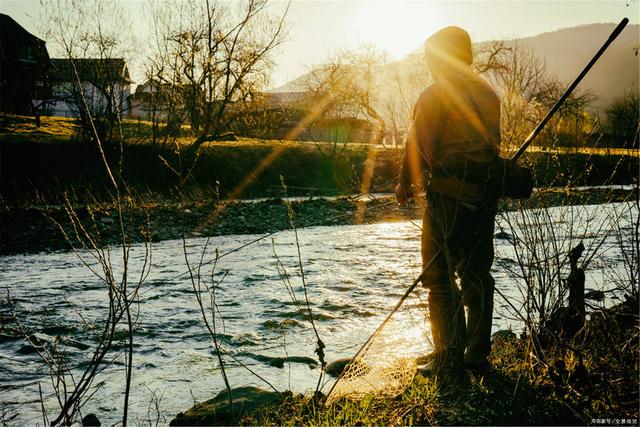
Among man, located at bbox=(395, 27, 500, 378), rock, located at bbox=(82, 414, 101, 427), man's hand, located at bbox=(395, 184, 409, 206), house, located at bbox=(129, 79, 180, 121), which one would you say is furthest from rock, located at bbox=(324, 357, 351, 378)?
house, located at bbox=(129, 79, 180, 121)

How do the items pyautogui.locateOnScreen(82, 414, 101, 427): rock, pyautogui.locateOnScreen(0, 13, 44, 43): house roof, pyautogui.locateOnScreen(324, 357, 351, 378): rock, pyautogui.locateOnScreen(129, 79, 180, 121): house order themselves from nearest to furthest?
pyautogui.locateOnScreen(82, 414, 101, 427): rock
pyautogui.locateOnScreen(324, 357, 351, 378): rock
pyautogui.locateOnScreen(129, 79, 180, 121): house
pyautogui.locateOnScreen(0, 13, 44, 43): house roof

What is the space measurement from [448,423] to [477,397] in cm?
31

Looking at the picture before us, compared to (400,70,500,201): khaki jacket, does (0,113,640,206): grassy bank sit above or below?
below

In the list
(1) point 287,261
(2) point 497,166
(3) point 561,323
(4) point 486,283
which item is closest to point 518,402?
(4) point 486,283

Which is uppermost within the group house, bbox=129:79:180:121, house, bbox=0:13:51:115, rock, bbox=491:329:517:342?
house, bbox=0:13:51:115

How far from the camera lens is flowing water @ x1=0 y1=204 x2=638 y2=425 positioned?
3584 mm

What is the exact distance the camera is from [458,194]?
288cm

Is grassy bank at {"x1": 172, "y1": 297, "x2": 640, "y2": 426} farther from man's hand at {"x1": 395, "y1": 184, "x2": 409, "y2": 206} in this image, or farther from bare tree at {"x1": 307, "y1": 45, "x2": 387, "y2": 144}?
bare tree at {"x1": 307, "y1": 45, "x2": 387, "y2": 144}

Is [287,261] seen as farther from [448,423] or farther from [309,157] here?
[309,157]

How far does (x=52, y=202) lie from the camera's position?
16109mm

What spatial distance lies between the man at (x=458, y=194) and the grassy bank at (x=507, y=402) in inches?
8.0

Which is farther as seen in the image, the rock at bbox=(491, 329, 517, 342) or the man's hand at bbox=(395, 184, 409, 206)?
the rock at bbox=(491, 329, 517, 342)

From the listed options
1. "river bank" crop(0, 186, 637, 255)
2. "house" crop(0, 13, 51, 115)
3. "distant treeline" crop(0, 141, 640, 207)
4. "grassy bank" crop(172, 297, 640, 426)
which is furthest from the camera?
"house" crop(0, 13, 51, 115)

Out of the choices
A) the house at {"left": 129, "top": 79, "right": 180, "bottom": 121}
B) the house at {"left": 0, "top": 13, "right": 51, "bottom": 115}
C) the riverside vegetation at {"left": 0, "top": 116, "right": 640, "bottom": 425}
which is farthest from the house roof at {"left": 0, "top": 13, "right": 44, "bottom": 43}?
the house at {"left": 129, "top": 79, "right": 180, "bottom": 121}
